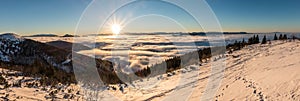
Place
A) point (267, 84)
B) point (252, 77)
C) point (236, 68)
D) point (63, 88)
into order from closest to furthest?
point (267, 84) → point (252, 77) → point (63, 88) → point (236, 68)

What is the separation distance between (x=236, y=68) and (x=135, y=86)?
8109 mm

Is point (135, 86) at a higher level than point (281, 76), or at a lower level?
lower

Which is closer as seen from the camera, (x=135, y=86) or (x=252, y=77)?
(x=252, y=77)

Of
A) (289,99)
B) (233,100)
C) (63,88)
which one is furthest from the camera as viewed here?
(63,88)

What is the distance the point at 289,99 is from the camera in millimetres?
13180

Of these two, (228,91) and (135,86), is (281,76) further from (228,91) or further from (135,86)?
(135,86)

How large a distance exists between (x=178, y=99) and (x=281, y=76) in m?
6.22

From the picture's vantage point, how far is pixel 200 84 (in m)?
20.0

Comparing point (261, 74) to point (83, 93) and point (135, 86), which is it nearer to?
point (135, 86)

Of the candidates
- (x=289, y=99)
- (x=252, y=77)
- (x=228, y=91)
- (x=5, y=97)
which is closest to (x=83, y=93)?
(x=5, y=97)

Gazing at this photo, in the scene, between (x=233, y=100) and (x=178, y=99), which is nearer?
(x=233, y=100)

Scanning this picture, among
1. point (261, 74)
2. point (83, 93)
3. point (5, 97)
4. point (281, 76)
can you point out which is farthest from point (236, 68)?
point (5, 97)

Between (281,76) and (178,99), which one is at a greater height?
(281,76)

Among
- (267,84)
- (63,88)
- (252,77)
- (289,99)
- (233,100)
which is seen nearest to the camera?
(289,99)
